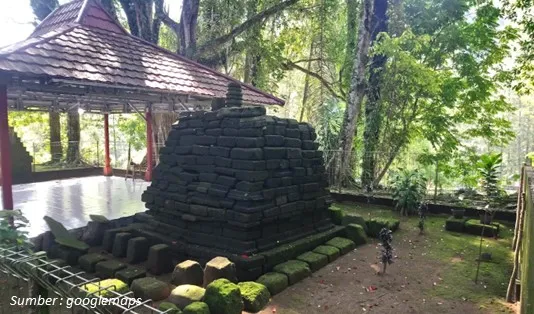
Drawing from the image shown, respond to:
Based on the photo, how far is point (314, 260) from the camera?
514 centimetres

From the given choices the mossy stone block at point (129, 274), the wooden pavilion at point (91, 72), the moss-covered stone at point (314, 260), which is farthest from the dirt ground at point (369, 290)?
the wooden pavilion at point (91, 72)

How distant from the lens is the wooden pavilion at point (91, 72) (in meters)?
5.18

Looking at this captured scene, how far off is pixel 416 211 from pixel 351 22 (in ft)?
27.5

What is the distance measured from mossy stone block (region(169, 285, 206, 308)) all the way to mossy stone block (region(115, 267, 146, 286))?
0.79 metres

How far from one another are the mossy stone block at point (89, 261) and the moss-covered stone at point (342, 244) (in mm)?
3510

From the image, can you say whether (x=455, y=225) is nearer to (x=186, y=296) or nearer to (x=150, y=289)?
(x=186, y=296)

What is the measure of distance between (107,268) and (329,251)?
318cm

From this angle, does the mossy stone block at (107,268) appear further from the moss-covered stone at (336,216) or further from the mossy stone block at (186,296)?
the moss-covered stone at (336,216)

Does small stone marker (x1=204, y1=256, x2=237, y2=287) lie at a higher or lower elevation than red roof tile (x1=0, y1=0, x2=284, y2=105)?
lower

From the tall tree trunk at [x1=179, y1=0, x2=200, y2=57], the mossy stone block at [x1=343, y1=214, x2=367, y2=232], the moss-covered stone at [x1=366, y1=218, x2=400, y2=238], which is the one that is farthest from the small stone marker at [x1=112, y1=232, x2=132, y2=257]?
the tall tree trunk at [x1=179, y1=0, x2=200, y2=57]

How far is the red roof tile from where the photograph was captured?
17.4 feet

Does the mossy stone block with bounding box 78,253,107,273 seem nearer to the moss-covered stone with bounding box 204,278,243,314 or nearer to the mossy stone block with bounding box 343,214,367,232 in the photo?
the moss-covered stone with bounding box 204,278,243,314

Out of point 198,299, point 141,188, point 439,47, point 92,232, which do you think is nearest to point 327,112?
point 439,47

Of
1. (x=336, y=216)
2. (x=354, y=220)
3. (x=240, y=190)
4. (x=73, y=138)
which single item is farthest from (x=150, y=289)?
(x=73, y=138)
